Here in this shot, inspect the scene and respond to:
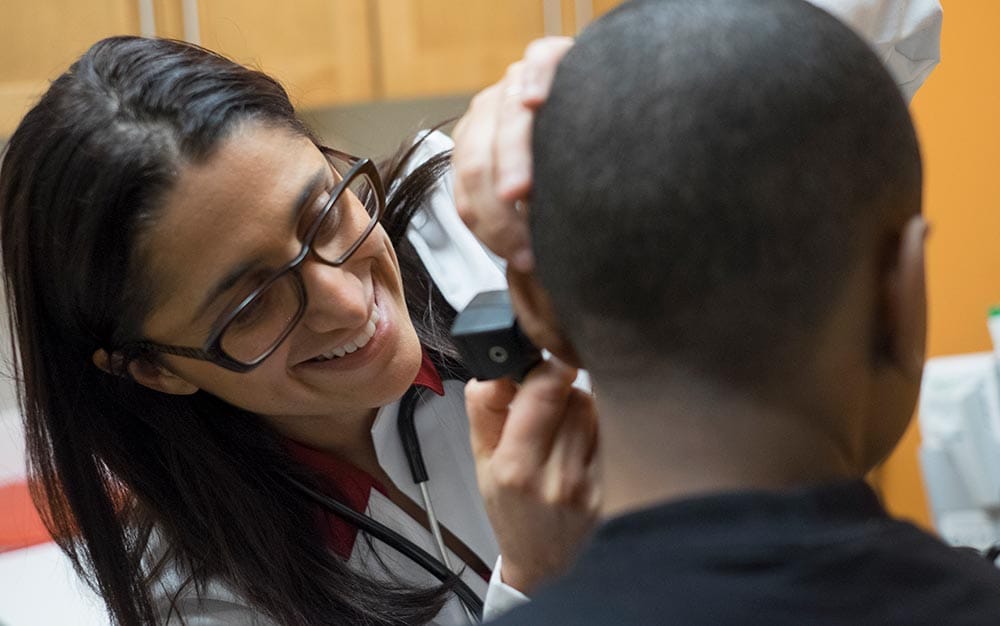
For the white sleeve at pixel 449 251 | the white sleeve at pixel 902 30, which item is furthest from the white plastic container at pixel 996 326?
the white sleeve at pixel 449 251

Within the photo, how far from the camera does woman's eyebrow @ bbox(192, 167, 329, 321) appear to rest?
1.01m

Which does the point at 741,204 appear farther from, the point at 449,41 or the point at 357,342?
the point at 449,41

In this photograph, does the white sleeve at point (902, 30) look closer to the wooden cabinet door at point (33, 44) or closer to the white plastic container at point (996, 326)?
the white plastic container at point (996, 326)

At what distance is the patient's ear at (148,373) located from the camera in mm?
1125

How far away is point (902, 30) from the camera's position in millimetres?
1164

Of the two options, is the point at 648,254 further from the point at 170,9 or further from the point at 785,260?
the point at 170,9

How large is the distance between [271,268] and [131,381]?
0.85 feet

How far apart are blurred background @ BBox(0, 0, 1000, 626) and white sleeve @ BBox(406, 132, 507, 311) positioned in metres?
1.02

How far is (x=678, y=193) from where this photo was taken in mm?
555

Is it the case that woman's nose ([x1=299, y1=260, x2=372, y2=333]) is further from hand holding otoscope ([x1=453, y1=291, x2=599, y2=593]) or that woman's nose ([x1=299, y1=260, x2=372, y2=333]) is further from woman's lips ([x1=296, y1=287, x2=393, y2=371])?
hand holding otoscope ([x1=453, y1=291, x2=599, y2=593])

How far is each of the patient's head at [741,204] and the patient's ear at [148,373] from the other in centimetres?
63

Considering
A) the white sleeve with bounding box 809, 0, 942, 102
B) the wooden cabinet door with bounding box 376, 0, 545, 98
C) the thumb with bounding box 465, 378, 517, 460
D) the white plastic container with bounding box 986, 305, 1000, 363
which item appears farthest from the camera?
the wooden cabinet door with bounding box 376, 0, 545, 98

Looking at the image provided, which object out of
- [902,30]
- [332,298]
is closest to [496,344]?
[332,298]

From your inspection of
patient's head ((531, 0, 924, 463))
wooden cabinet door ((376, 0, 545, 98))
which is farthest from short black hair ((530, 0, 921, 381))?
wooden cabinet door ((376, 0, 545, 98))
